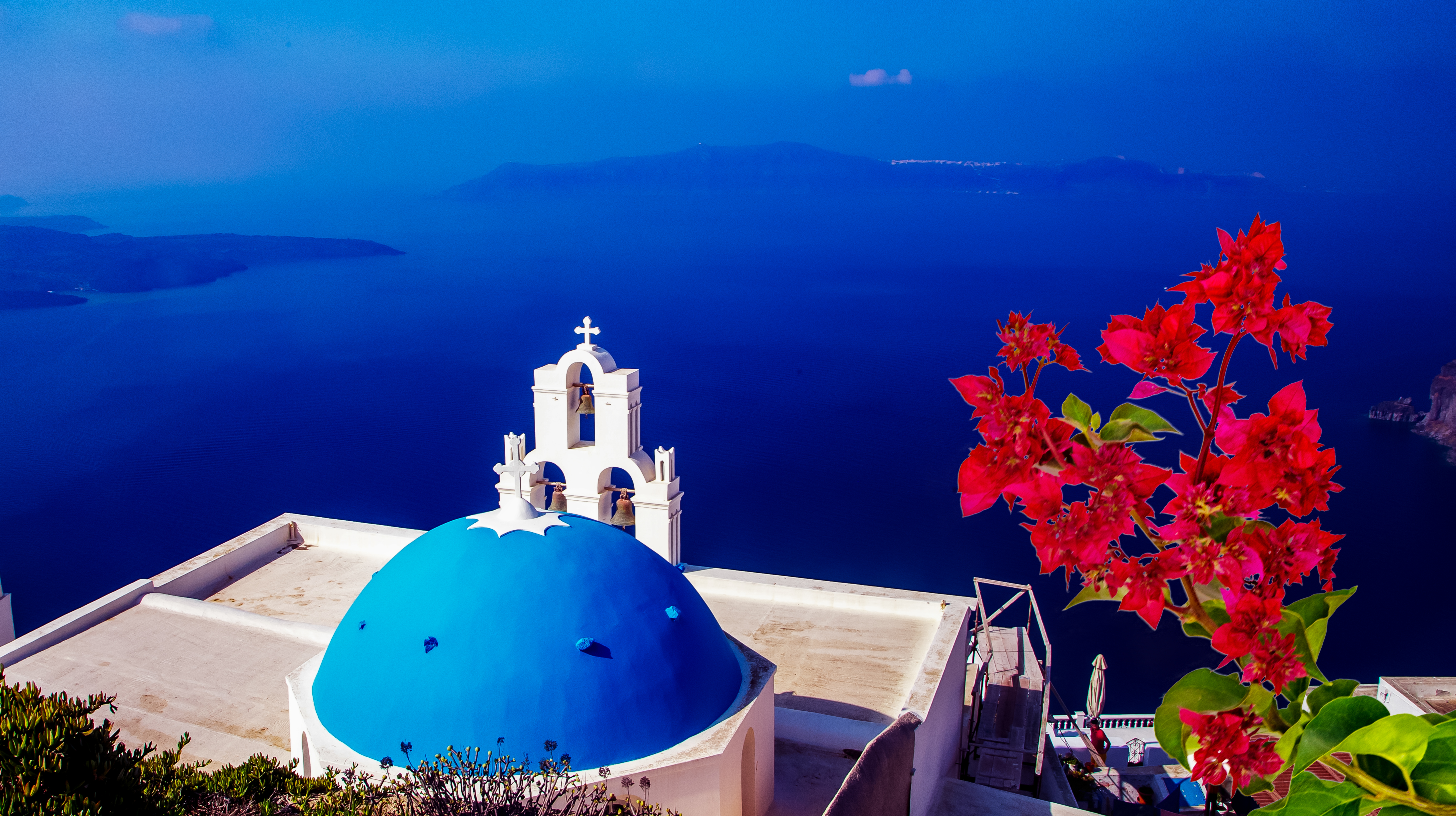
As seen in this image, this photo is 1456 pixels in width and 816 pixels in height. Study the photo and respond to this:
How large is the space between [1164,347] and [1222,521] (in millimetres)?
284

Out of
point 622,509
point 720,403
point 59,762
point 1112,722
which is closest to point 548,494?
point 622,509

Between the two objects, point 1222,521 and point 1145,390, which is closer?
point 1222,521

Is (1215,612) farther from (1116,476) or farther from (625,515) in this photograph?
(625,515)

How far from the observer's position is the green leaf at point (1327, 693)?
164cm

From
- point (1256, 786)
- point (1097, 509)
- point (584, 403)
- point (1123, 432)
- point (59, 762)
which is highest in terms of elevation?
point (1123, 432)

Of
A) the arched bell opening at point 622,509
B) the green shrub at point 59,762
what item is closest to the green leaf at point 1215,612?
the green shrub at point 59,762

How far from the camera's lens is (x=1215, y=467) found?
1.58m

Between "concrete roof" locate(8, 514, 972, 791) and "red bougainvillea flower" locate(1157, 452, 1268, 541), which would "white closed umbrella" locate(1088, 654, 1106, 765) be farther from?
"red bougainvillea flower" locate(1157, 452, 1268, 541)

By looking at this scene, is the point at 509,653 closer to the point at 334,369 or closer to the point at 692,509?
the point at 692,509

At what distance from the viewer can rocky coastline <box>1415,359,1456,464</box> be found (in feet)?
222

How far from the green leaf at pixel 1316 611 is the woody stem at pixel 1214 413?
296mm

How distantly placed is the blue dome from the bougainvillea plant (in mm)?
5704

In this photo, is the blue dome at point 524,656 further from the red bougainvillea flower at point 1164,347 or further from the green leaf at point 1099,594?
the red bougainvillea flower at point 1164,347

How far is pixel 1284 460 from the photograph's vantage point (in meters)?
1.54
